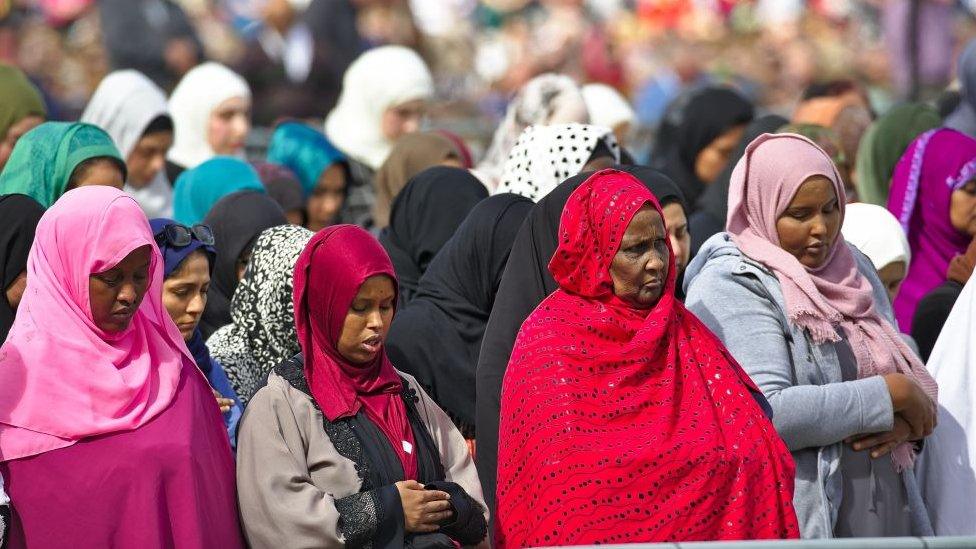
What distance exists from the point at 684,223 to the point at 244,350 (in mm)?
1593

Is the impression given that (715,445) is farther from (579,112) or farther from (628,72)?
(628,72)

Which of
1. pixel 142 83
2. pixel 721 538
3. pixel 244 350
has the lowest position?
pixel 721 538

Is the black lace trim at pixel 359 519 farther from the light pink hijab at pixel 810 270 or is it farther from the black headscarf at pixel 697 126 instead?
the black headscarf at pixel 697 126

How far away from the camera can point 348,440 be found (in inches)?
193

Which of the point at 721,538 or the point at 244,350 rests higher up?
the point at 244,350

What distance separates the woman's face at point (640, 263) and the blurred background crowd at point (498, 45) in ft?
20.8

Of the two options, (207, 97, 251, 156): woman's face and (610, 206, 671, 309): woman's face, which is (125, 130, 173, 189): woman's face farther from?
(610, 206, 671, 309): woman's face

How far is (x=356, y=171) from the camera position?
33.6 ft

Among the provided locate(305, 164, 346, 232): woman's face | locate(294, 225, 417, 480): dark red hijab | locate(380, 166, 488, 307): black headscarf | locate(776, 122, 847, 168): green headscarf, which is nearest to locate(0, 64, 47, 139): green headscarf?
locate(305, 164, 346, 232): woman's face

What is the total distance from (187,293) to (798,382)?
6.37ft

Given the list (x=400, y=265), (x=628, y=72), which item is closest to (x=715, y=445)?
(x=400, y=265)

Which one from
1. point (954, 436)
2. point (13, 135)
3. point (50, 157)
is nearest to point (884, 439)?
point (954, 436)

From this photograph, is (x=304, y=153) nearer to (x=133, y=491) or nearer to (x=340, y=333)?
(x=340, y=333)

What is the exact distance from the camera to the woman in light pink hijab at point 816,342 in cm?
526
